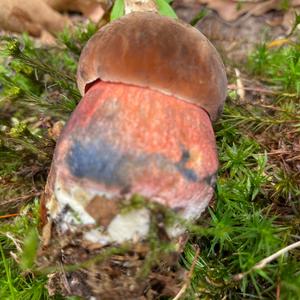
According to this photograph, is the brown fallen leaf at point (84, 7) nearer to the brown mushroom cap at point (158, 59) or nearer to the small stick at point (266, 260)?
the brown mushroom cap at point (158, 59)

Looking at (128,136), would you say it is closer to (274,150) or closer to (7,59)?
(274,150)

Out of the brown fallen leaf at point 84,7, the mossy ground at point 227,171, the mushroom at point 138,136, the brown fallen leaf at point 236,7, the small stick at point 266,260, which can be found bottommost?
the mossy ground at point 227,171

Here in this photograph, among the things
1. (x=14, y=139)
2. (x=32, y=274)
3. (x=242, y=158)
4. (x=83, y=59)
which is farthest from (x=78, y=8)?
(x=32, y=274)

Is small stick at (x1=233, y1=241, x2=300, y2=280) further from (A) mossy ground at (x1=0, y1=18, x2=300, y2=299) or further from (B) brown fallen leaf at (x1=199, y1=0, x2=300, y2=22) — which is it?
(B) brown fallen leaf at (x1=199, y1=0, x2=300, y2=22)

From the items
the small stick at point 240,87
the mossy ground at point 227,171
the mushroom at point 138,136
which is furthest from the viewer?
the small stick at point 240,87

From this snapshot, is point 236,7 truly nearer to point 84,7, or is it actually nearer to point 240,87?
point 240,87

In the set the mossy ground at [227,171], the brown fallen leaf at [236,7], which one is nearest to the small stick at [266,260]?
the mossy ground at [227,171]
